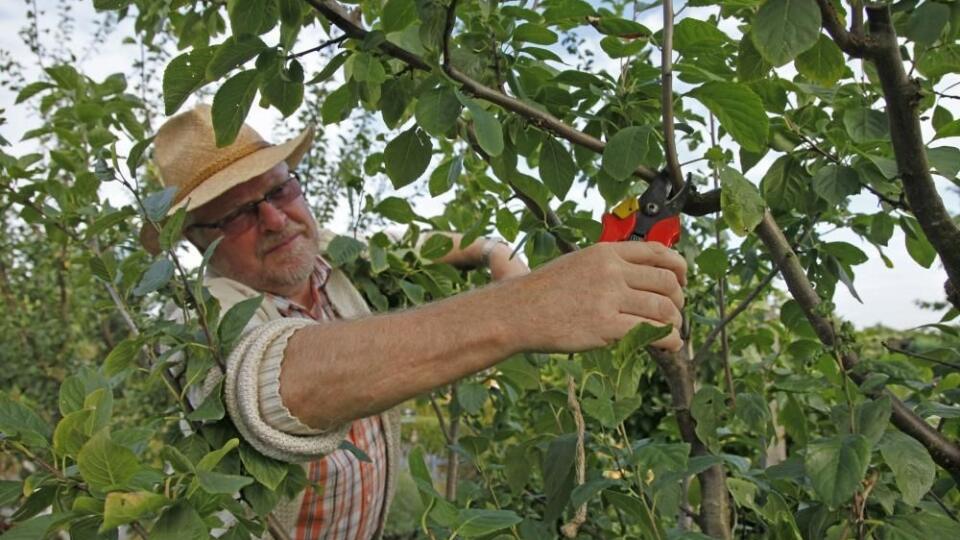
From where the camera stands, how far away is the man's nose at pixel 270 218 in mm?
2889

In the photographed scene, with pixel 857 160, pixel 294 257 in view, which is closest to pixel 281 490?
pixel 857 160

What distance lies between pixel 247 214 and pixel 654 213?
188 cm

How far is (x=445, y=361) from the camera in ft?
4.94

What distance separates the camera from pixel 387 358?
154 centimetres

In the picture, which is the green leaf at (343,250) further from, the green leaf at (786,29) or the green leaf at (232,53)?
the green leaf at (786,29)

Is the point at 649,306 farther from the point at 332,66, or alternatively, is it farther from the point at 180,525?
the point at 180,525

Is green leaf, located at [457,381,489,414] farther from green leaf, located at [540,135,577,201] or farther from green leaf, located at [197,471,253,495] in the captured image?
green leaf, located at [197,471,253,495]

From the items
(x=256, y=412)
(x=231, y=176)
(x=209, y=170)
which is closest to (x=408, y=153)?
(x=256, y=412)

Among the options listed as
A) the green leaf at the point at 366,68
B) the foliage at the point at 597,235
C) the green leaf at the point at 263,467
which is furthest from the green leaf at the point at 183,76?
the green leaf at the point at 263,467

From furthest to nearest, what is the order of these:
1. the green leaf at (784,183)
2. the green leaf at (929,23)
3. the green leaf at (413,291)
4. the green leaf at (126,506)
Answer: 1. the green leaf at (413,291)
2. the green leaf at (784,183)
3. the green leaf at (929,23)
4. the green leaf at (126,506)

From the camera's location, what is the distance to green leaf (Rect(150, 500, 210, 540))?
40.6 inches

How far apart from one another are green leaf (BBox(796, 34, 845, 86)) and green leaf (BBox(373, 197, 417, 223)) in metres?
1.09

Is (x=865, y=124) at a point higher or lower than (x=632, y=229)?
higher

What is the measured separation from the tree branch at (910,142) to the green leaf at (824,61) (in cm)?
8
